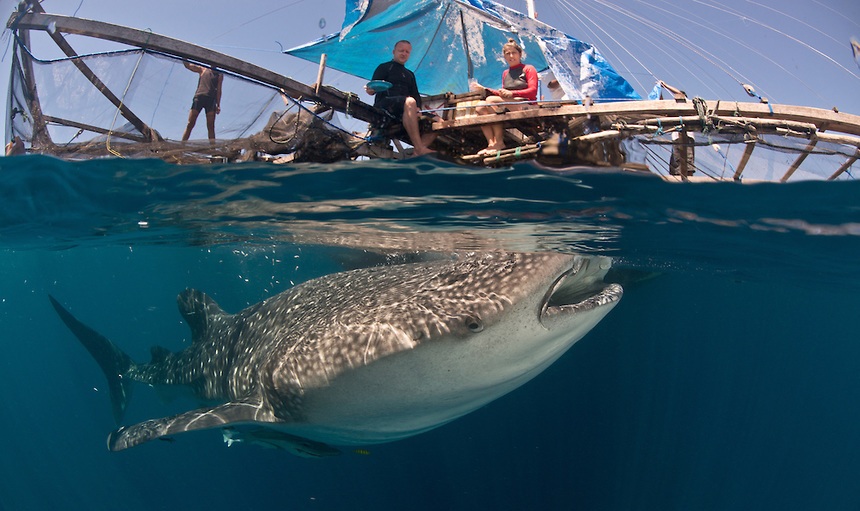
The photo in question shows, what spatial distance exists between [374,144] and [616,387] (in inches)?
521

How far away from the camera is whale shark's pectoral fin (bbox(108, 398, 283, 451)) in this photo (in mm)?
4926

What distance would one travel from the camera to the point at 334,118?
23.0 feet

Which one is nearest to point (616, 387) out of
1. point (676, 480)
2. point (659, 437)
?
point (659, 437)

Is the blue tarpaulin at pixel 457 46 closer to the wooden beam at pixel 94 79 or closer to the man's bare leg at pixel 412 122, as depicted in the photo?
the man's bare leg at pixel 412 122

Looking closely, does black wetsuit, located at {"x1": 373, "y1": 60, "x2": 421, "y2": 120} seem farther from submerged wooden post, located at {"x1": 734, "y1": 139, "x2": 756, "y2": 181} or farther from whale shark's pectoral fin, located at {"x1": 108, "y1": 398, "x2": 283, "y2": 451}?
submerged wooden post, located at {"x1": 734, "y1": 139, "x2": 756, "y2": 181}

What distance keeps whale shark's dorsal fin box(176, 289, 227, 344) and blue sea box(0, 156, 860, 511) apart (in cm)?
167

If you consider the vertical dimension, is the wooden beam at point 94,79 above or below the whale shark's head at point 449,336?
A: above

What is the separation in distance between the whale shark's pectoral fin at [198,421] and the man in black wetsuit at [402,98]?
3766mm

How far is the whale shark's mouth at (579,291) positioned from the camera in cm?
429

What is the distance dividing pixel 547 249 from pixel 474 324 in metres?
6.98

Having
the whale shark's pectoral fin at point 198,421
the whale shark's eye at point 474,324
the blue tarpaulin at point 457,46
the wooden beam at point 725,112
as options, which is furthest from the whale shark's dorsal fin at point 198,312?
the blue tarpaulin at point 457,46

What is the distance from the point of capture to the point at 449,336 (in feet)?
13.7

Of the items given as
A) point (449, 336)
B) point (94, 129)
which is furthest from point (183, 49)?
point (449, 336)

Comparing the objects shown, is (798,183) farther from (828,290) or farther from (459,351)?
(828,290)
